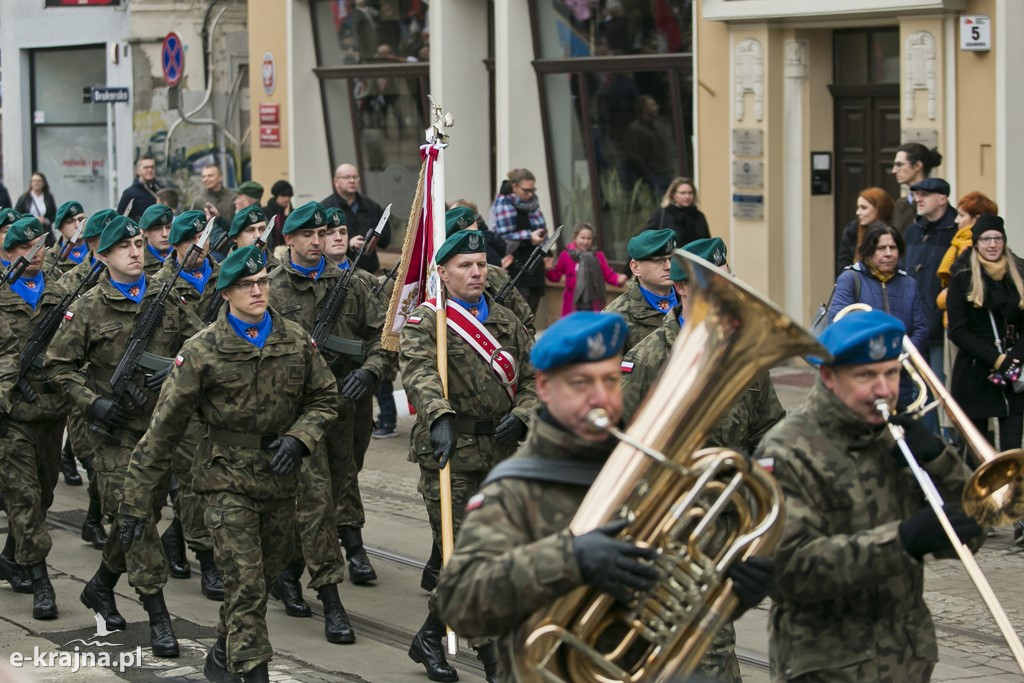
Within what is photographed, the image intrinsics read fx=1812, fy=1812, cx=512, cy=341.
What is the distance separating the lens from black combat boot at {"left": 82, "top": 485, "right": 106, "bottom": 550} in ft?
36.3

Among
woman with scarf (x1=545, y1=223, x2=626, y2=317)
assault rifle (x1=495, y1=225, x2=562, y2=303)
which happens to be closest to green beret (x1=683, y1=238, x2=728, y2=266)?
assault rifle (x1=495, y1=225, x2=562, y2=303)

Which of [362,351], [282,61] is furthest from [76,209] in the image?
[282,61]

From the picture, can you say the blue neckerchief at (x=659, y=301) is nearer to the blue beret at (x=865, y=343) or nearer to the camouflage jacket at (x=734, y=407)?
the camouflage jacket at (x=734, y=407)

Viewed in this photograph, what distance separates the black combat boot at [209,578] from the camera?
384 inches

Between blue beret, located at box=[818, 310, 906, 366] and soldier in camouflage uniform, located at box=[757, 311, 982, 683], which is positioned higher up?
blue beret, located at box=[818, 310, 906, 366]

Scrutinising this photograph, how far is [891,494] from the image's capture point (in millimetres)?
4879

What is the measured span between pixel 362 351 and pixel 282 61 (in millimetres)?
13418

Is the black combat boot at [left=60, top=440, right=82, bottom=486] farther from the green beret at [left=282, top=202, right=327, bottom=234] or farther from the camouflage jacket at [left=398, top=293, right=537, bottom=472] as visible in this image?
the camouflage jacket at [left=398, top=293, right=537, bottom=472]

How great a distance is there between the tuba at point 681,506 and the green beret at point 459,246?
4.01 meters

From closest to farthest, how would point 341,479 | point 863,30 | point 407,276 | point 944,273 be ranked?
point 407,276 → point 341,479 → point 944,273 → point 863,30

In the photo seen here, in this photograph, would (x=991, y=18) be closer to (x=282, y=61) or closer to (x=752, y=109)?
(x=752, y=109)

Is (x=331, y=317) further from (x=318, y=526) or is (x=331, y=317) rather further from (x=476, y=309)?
(x=476, y=309)

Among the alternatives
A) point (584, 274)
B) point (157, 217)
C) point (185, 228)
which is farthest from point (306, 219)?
point (584, 274)

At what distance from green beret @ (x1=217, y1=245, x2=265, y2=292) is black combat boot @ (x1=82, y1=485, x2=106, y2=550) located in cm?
361
